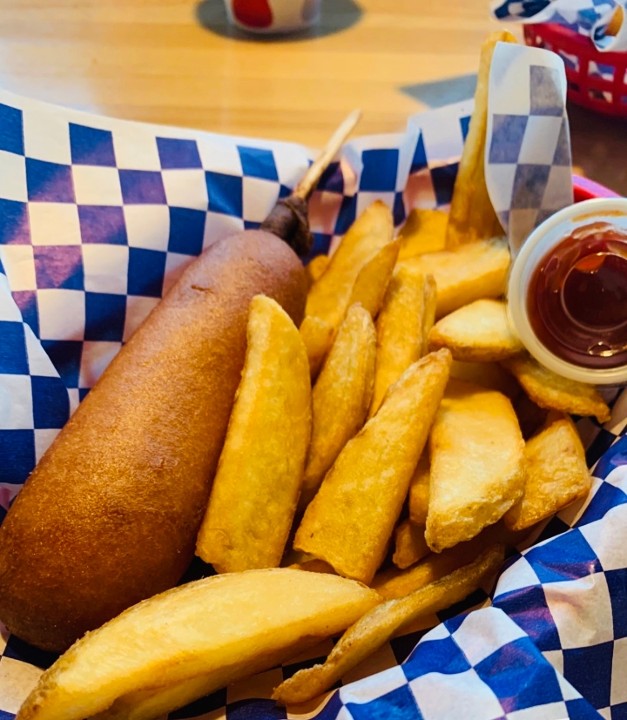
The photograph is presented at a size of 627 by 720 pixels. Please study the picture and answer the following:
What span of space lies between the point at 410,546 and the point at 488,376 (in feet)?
1.24

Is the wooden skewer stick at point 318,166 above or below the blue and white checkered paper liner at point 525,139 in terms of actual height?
below

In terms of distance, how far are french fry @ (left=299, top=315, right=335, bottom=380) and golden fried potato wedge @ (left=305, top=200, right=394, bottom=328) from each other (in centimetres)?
13

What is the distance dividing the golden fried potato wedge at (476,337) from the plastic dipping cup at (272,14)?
1.83 m

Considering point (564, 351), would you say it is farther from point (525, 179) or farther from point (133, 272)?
point (133, 272)

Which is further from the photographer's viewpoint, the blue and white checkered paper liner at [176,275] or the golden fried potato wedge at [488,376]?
the golden fried potato wedge at [488,376]

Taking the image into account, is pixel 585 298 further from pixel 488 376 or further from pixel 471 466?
pixel 471 466

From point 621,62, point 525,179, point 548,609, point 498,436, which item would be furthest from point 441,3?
point 548,609

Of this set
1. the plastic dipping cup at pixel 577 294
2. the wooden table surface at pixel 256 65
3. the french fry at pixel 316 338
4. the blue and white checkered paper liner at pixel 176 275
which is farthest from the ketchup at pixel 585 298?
the wooden table surface at pixel 256 65

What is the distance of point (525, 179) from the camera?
1.48 meters

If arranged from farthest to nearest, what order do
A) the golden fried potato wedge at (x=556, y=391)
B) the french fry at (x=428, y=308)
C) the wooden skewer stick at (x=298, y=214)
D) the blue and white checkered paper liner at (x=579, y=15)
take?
the blue and white checkered paper liner at (x=579, y=15) < the wooden skewer stick at (x=298, y=214) < the french fry at (x=428, y=308) < the golden fried potato wedge at (x=556, y=391)

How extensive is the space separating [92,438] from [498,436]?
0.64 meters

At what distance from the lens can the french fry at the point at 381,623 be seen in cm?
92

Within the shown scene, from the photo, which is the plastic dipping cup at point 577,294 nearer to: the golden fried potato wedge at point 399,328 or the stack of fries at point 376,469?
the stack of fries at point 376,469

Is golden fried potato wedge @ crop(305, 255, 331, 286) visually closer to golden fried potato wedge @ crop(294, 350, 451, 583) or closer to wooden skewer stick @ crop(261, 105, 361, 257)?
wooden skewer stick @ crop(261, 105, 361, 257)
